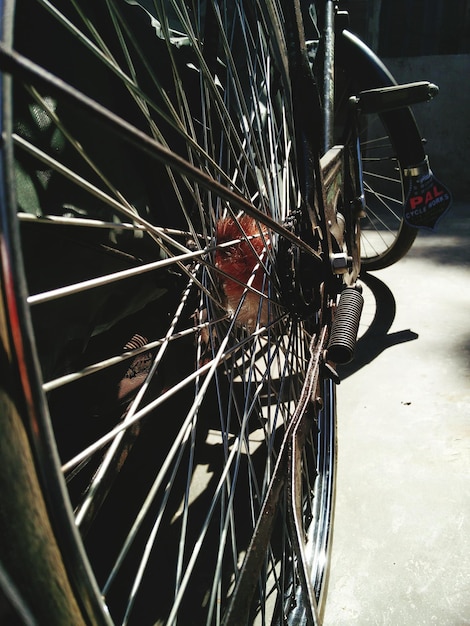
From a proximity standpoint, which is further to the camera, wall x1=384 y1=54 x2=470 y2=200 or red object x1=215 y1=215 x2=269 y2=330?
wall x1=384 y1=54 x2=470 y2=200

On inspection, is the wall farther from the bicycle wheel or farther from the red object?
the red object

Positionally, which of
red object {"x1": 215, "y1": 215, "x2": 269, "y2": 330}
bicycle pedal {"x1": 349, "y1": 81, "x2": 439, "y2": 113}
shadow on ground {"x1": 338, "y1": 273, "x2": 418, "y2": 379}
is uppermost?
bicycle pedal {"x1": 349, "y1": 81, "x2": 439, "y2": 113}

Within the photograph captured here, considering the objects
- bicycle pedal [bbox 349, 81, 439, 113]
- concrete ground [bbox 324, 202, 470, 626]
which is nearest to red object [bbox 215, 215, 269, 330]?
concrete ground [bbox 324, 202, 470, 626]

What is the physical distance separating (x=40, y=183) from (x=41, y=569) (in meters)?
0.49

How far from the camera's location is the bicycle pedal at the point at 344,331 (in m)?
0.92

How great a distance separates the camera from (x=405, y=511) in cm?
104

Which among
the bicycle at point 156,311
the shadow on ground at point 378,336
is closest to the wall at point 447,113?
the shadow on ground at point 378,336

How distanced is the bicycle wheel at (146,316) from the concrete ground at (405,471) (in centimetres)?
9

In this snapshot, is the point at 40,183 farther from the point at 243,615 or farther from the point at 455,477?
the point at 455,477

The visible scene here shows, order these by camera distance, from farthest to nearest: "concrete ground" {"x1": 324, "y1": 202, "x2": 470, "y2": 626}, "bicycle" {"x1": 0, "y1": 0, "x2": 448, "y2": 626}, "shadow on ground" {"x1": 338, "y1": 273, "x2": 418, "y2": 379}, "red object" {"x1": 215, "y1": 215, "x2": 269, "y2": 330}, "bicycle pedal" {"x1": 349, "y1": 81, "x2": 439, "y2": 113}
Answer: "shadow on ground" {"x1": 338, "y1": 273, "x2": 418, "y2": 379}, "bicycle pedal" {"x1": 349, "y1": 81, "x2": 439, "y2": 113}, "red object" {"x1": 215, "y1": 215, "x2": 269, "y2": 330}, "concrete ground" {"x1": 324, "y1": 202, "x2": 470, "y2": 626}, "bicycle" {"x1": 0, "y1": 0, "x2": 448, "y2": 626}

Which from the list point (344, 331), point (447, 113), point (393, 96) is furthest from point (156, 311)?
point (447, 113)

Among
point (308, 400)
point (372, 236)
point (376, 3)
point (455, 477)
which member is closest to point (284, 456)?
point (308, 400)

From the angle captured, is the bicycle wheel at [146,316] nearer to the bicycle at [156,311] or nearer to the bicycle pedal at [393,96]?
the bicycle at [156,311]

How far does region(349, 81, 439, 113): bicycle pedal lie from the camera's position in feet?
4.45
